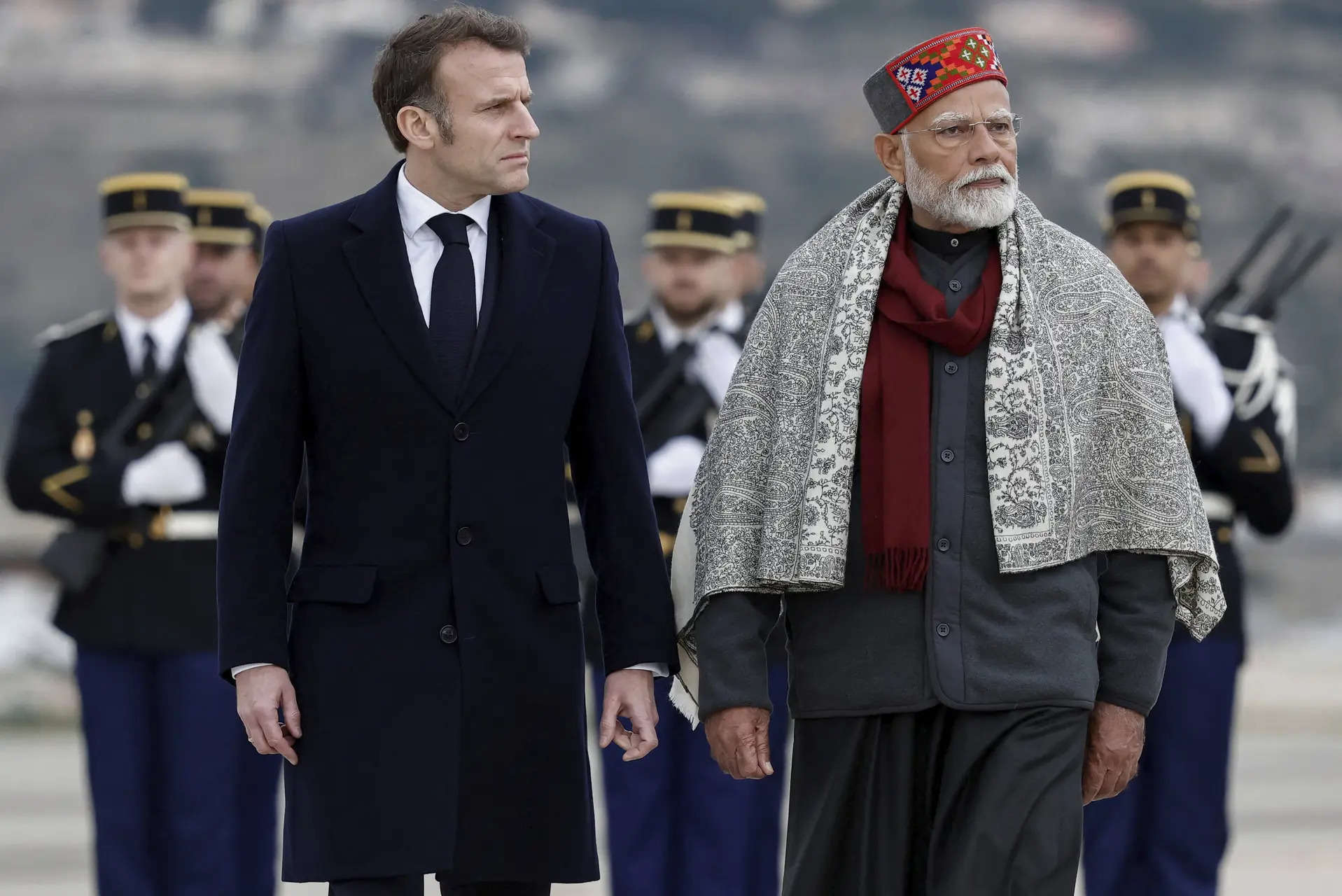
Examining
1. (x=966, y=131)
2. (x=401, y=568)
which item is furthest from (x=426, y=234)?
(x=966, y=131)

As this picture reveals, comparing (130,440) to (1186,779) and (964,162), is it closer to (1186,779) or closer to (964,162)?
(1186,779)

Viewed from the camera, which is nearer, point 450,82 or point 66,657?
point 450,82

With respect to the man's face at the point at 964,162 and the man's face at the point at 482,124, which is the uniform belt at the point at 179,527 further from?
the man's face at the point at 964,162

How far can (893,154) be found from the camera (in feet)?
13.8

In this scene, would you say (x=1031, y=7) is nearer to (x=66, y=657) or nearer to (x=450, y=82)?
(x=66, y=657)

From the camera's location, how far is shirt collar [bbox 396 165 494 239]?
3947 millimetres

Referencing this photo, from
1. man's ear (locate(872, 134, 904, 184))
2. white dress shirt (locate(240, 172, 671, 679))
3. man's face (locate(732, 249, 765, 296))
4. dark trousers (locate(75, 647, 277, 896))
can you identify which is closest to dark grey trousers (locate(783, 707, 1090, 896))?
white dress shirt (locate(240, 172, 671, 679))

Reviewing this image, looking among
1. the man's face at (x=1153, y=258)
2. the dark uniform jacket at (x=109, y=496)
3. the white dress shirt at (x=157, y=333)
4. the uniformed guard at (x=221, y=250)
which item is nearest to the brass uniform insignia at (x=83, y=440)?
the dark uniform jacket at (x=109, y=496)

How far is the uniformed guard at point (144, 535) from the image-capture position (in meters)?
6.11

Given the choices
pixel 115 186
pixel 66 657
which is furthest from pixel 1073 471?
pixel 66 657

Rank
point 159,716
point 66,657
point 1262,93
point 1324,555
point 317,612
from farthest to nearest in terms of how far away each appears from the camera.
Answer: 1. point 1262,93
2. point 1324,555
3. point 66,657
4. point 159,716
5. point 317,612

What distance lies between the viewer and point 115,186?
6680 mm

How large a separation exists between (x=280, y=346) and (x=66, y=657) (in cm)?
988

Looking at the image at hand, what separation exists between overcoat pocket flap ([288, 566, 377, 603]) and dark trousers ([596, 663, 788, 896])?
2.77m
